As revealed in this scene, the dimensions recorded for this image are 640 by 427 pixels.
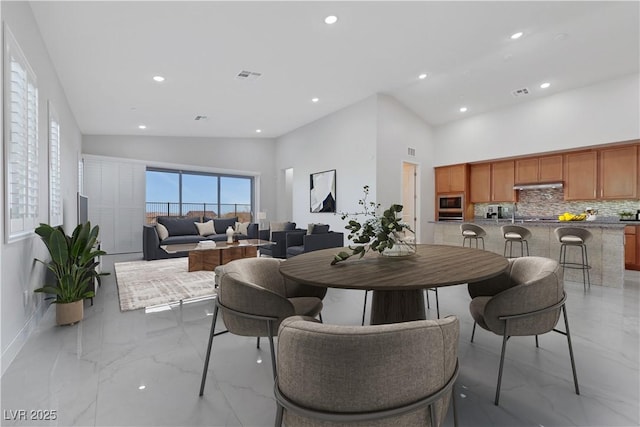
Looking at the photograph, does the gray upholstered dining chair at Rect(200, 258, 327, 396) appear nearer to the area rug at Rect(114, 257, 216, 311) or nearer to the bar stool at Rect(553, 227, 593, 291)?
the area rug at Rect(114, 257, 216, 311)

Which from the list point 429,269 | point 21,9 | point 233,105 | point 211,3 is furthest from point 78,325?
point 233,105

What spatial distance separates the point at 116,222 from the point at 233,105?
3987 mm

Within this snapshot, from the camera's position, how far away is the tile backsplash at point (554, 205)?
5780mm

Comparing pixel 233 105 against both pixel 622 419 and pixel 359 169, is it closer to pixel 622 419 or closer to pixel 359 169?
pixel 359 169

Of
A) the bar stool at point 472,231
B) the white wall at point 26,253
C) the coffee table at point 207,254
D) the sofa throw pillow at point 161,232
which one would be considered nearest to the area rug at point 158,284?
the coffee table at point 207,254

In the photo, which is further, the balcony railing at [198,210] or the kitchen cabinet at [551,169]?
the balcony railing at [198,210]

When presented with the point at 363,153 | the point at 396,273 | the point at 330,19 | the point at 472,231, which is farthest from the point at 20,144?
the point at 472,231

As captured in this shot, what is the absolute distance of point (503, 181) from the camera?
7008 mm

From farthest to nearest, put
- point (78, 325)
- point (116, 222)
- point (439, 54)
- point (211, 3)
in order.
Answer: point (116, 222) < point (439, 54) < point (211, 3) < point (78, 325)

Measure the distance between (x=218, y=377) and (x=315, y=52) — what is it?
4.20m

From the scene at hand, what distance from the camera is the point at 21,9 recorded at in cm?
252

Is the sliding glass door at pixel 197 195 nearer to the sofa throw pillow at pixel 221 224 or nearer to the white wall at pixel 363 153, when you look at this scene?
the sofa throw pillow at pixel 221 224

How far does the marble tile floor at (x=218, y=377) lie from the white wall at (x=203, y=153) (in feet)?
19.3

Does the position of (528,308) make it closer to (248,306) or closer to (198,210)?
(248,306)
